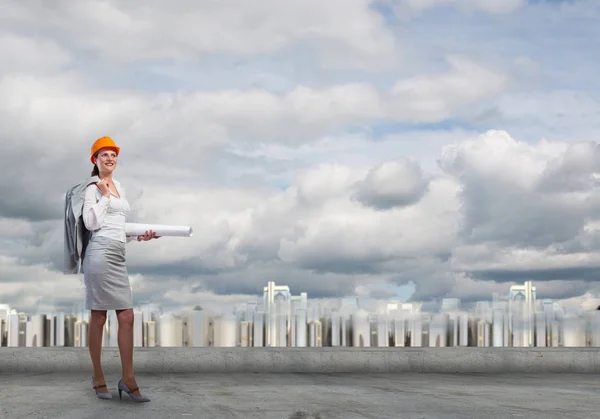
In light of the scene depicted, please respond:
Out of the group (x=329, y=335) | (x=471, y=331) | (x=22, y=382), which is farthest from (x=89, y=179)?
(x=471, y=331)

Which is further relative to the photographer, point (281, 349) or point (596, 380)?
point (281, 349)

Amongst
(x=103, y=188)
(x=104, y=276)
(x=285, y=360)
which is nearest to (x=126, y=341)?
(x=104, y=276)

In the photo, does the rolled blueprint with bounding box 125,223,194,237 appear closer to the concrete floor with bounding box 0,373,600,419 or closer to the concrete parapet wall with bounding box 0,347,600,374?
the concrete floor with bounding box 0,373,600,419

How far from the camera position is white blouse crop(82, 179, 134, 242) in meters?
5.40

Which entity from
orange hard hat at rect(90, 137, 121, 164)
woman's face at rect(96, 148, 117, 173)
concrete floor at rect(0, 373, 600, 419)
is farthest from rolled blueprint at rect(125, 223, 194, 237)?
concrete floor at rect(0, 373, 600, 419)

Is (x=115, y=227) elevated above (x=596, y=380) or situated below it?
above

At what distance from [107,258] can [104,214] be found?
1.07ft

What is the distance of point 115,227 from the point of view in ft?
18.1

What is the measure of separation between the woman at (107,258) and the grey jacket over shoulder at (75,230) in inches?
4.7

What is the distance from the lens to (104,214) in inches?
214

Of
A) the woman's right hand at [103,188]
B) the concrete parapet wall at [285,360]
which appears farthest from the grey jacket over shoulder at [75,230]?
the concrete parapet wall at [285,360]

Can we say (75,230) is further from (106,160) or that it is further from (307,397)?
(307,397)

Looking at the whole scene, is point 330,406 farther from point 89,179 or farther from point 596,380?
point 596,380

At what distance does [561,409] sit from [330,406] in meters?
1.74
